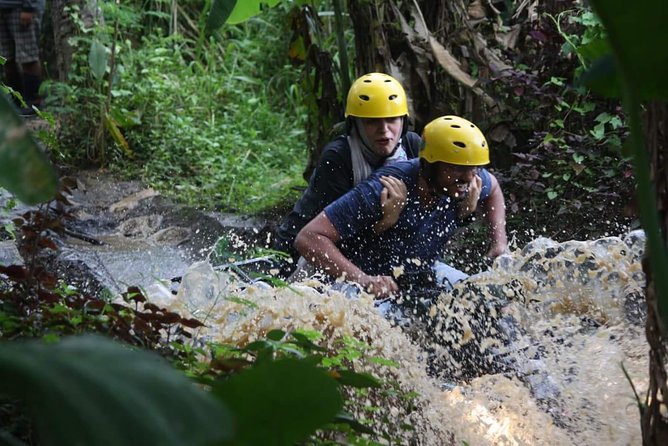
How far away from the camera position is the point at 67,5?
9.37 m

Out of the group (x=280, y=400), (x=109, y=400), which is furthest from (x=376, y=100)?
(x=109, y=400)

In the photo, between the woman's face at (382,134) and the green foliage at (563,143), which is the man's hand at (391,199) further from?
the green foliage at (563,143)

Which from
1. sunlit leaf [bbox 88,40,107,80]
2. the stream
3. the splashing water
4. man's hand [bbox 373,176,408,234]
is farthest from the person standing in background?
the splashing water

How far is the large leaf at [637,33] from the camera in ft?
4.58

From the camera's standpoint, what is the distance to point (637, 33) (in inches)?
56.4

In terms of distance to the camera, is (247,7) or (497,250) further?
(247,7)

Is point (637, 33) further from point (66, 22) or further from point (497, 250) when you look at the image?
point (66, 22)

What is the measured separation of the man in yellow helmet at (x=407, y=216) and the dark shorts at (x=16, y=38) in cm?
647

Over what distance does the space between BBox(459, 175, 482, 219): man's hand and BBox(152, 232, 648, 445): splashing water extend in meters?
0.29

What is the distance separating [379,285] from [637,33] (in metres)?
3.37

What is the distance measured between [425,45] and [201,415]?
632cm

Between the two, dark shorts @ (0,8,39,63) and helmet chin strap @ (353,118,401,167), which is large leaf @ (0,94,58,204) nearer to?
helmet chin strap @ (353,118,401,167)

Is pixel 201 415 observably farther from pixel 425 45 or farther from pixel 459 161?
pixel 425 45

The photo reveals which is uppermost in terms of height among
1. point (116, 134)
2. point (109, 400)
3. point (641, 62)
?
point (641, 62)
